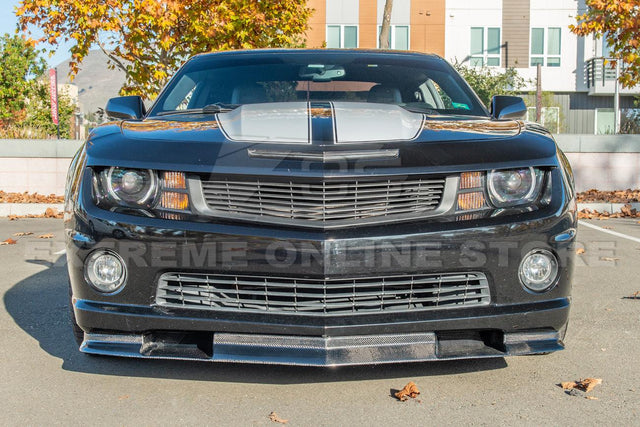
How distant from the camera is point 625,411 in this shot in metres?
3.07

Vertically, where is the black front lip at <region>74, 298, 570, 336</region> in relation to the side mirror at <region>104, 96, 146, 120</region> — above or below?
below

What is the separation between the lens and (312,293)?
3.14 metres

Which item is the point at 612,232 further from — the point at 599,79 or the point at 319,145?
the point at 599,79

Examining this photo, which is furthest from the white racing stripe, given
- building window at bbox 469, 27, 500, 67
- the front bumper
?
building window at bbox 469, 27, 500, 67

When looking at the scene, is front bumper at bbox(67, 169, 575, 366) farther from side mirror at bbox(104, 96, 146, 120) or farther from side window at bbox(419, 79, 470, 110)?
side window at bbox(419, 79, 470, 110)

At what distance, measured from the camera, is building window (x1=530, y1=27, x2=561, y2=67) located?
3744 cm

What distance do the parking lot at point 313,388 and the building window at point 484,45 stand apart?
3402 centimetres

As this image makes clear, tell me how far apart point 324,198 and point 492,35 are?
36.1m

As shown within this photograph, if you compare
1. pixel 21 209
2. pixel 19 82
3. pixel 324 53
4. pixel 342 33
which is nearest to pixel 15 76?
pixel 19 82

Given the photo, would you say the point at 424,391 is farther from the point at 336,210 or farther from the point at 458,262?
the point at 336,210

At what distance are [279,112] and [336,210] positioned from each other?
27.4 inches

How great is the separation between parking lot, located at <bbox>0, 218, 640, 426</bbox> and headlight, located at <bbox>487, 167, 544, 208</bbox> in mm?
Answer: 810

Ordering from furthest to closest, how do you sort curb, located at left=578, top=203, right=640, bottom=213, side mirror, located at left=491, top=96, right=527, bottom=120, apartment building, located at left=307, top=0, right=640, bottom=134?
apartment building, located at left=307, top=0, right=640, bottom=134 → curb, located at left=578, top=203, right=640, bottom=213 → side mirror, located at left=491, top=96, right=527, bottom=120

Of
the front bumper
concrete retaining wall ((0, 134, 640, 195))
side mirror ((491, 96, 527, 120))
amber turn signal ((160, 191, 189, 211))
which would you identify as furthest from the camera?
concrete retaining wall ((0, 134, 640, 195))
